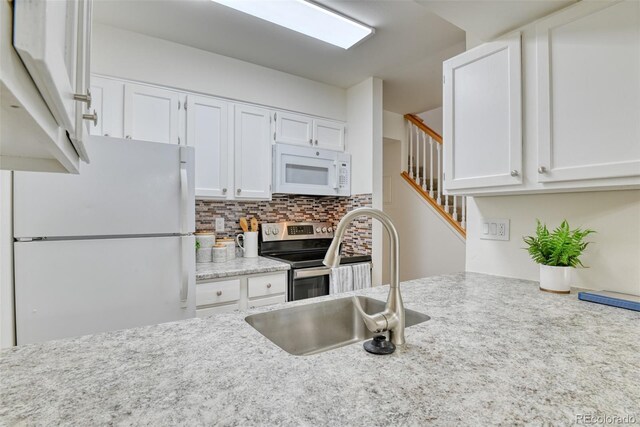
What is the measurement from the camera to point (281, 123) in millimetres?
2910

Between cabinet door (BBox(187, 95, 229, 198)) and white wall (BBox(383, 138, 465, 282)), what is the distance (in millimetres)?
2285

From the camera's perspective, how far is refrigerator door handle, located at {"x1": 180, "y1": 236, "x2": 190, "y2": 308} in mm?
1787

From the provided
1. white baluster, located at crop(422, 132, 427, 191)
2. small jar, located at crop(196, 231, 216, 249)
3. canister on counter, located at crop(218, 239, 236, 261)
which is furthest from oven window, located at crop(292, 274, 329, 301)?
white baluster, located at crop(422, 132, 427, 191)

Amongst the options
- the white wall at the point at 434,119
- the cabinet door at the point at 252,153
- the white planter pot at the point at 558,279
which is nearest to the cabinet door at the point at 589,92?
the white planter pot at the point at 558,279

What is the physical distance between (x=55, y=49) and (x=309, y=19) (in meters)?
2.07

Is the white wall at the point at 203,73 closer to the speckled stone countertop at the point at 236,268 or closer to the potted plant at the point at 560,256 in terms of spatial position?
the speckled stone countertop at the point at 236,268

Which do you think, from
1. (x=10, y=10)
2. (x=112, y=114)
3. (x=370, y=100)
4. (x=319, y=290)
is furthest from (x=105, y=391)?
(x=370, y=100)

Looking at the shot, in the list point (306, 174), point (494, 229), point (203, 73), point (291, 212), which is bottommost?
point (494, 229)

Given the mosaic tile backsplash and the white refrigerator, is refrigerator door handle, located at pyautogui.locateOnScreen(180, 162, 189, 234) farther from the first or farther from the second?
the mosaic tile backsplash

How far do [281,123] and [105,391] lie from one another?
2.61 meters

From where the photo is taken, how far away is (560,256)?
1.39m

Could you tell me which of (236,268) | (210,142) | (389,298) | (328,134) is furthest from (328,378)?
(328,134)

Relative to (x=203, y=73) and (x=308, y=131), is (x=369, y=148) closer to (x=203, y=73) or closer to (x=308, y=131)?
(x=308, y=131)

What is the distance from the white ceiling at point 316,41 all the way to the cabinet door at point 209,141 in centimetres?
50
